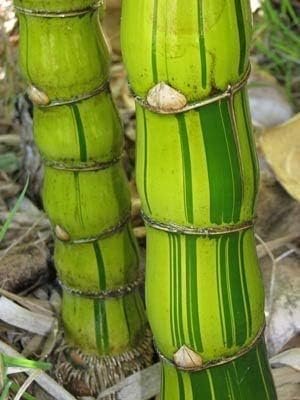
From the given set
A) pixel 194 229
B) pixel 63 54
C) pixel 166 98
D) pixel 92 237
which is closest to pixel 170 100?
pixel 166 98

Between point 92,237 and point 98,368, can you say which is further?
point 98,368

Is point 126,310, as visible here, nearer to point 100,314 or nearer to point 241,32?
point 100,314

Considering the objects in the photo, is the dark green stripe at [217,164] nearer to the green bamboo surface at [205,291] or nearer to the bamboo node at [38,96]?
the green bamboo surface at [205,291]

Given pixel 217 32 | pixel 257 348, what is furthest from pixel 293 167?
pixel 217 32

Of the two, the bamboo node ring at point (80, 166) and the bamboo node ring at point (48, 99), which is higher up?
the bamboo node ring at point (48, 99)

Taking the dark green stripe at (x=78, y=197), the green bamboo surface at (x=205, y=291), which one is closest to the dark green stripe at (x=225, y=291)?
the green bamboo surface at (x=205, y=291)

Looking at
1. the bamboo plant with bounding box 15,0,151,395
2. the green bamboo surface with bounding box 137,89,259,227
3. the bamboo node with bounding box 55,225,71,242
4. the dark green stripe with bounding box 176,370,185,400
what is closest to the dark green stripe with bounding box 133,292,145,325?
the bamboo plant with bounding box 15,0,151,395

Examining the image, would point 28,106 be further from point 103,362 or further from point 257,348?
point 257,348

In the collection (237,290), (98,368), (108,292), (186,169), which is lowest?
(98,368)
